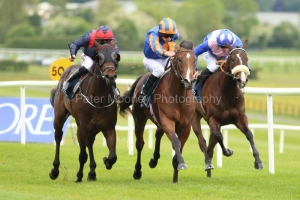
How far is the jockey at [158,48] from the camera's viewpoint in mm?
10062

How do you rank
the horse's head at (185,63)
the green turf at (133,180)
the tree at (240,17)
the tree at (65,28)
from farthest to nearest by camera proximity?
the tree at (240,17) → the tree at (65,28) → the horse's head at (185,63) → the green turf at (133,180)

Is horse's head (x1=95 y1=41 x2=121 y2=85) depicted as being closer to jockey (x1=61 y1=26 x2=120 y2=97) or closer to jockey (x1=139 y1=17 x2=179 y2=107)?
jockey (x1=61 y1=26 x2=120 y2=97)

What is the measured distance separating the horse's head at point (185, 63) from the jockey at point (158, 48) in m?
0.32

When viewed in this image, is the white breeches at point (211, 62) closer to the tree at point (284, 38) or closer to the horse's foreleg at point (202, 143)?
the horse's foreleg at point (202, 143)

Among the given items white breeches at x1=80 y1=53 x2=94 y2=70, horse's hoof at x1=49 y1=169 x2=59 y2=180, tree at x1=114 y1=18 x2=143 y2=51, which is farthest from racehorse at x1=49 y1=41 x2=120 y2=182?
tree at x1=114 y1=18 x2=143 y2=51

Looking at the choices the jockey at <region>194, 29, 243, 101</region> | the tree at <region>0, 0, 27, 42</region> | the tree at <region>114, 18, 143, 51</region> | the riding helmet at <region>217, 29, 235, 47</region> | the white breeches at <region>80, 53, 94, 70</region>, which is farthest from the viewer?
the tree at <region>0, 0, 27, 42</region>

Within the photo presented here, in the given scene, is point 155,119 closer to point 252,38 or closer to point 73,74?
point 73,74

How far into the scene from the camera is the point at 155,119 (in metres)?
10.2

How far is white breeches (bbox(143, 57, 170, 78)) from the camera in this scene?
1012 centimetres

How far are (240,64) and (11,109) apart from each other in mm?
5422

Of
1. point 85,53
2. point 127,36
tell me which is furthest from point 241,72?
point 127,36

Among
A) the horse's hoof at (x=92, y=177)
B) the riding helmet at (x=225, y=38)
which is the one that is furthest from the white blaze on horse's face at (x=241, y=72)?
the horse's hoof at (x=92, y=177)

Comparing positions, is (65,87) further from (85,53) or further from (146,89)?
(146,89)

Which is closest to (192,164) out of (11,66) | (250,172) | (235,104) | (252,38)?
(250,172)
